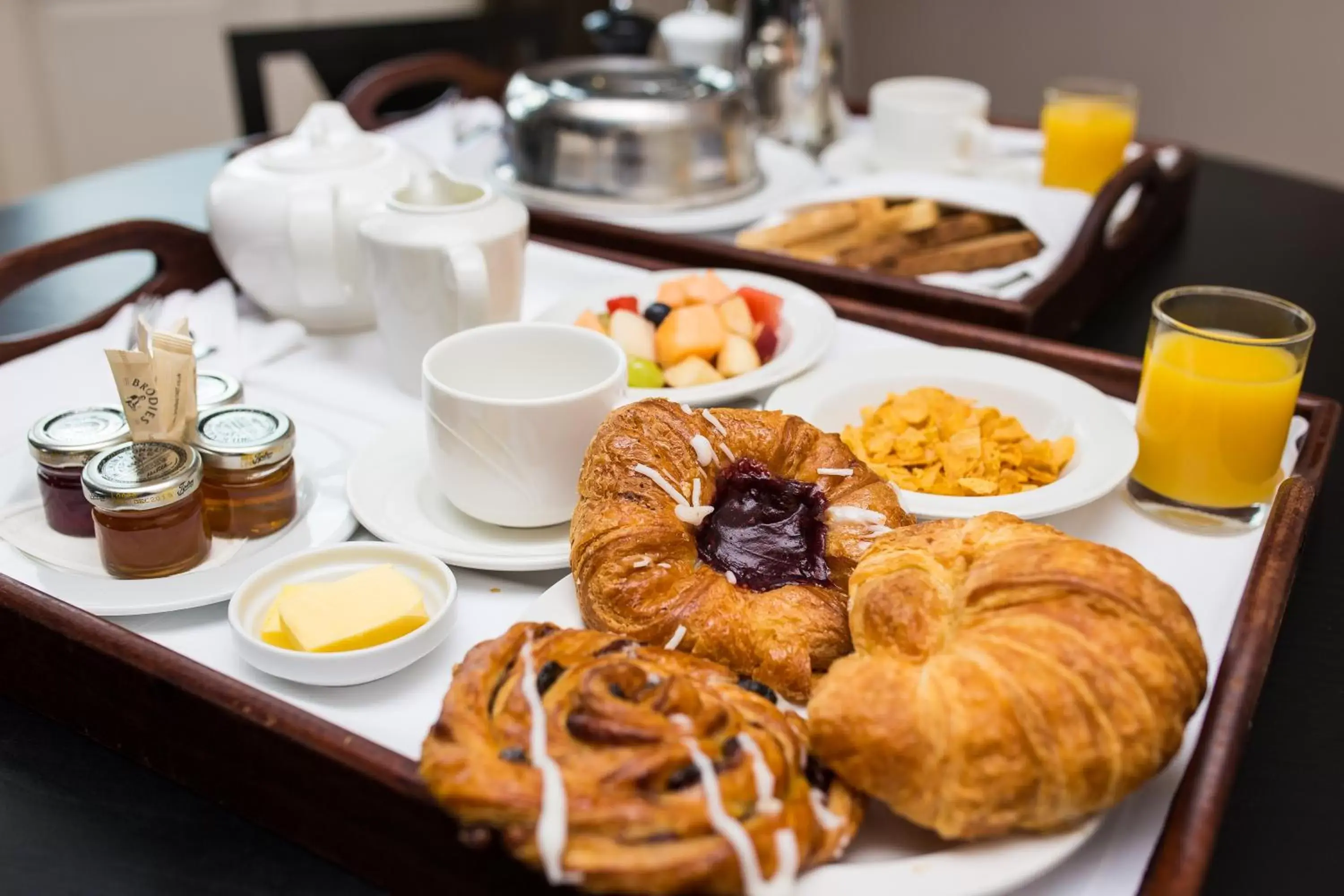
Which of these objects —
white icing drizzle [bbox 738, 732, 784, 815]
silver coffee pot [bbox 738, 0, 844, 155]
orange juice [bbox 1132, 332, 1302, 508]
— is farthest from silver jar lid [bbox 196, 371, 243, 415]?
silver coffee pot [bbox 738, 0, 844, 155]

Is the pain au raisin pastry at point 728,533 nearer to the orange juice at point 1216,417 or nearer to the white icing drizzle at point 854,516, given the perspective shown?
the white icing drizzle at point 854,516

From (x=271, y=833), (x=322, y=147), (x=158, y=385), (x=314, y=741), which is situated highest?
(x=322, y=147)

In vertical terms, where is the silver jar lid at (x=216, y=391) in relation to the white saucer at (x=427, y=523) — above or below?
above

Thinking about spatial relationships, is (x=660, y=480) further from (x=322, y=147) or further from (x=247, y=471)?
(x=322, y=147)

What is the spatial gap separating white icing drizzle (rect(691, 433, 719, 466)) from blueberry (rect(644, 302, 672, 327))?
439 mm

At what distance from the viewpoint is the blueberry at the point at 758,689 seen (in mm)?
840

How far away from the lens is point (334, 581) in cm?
102

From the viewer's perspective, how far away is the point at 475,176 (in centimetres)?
207

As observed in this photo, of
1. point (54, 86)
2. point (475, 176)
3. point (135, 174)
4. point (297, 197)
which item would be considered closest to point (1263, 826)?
point (297, 197)

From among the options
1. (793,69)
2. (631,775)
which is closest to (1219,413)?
(631,775)

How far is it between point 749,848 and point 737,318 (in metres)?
0.84

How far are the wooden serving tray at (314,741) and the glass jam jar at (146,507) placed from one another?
81 millimetres

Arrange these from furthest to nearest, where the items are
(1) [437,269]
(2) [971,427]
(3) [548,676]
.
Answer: (1) [437,269]
(2) [971,427]
(3) [548,676]

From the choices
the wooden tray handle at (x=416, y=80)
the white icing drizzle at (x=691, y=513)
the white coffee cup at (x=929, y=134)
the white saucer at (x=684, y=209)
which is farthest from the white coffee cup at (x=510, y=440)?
the wooden tray handle at (x=416, y=80)
